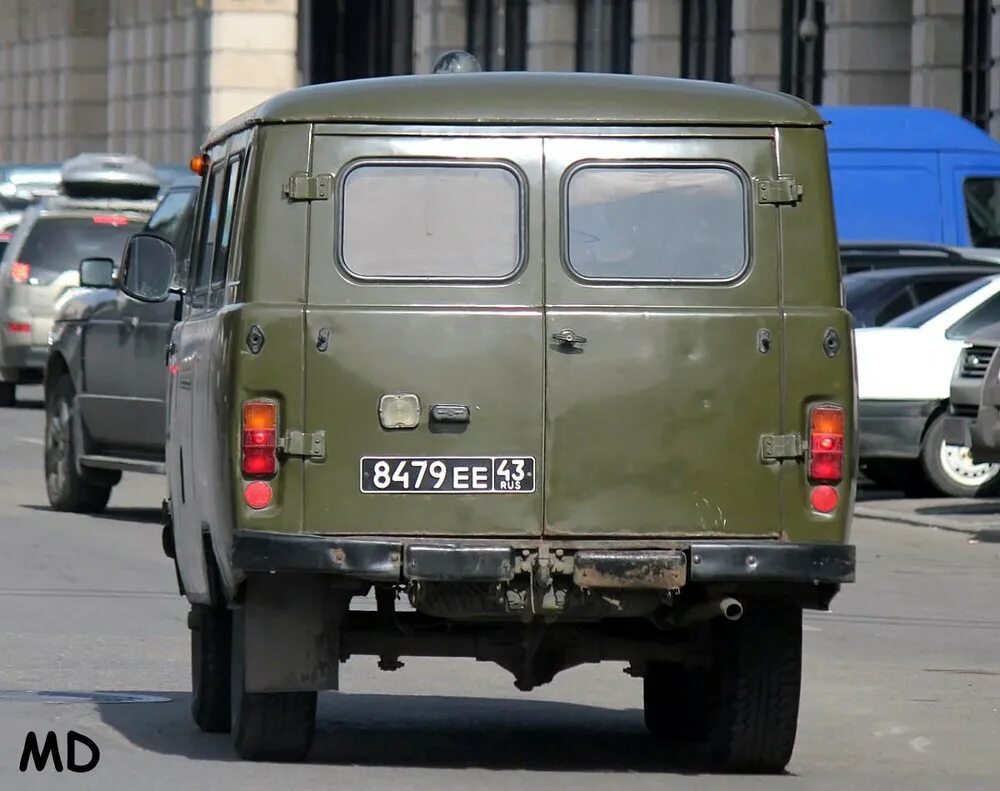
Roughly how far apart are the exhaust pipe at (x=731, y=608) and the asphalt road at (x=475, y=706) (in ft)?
1.79

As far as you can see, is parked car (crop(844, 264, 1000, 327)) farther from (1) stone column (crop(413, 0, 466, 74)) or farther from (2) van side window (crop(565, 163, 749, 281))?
(1) stone column (crop(413, 0, 466, 74))

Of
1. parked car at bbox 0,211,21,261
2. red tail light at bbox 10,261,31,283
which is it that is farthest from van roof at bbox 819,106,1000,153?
parked car at bbox 0,211,21,261

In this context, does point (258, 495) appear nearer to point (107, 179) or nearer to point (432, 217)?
point (432, 217)

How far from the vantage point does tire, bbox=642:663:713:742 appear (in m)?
9.34

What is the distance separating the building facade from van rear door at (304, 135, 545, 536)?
93.4ft

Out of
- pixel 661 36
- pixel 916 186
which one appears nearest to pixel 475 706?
pixel 916 186

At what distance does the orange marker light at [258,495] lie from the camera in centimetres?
817

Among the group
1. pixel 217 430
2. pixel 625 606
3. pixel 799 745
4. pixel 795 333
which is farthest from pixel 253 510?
pixel 799 745

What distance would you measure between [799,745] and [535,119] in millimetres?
2372

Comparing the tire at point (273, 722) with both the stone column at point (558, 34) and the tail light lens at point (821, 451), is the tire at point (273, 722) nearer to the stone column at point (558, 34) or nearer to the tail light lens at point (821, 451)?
the tail light lens at point (821, 451)

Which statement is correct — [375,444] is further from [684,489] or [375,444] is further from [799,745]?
[799,745]

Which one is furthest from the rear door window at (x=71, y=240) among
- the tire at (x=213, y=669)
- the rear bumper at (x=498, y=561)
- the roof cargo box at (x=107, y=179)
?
the rear bumper at (x=498, y=561)

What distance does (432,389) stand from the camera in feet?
26.8

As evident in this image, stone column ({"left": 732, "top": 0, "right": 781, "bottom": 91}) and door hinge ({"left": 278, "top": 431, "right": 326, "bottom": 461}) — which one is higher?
stone column ({"left": 732, "top": 0, "right": 781, "bottom": 91})
